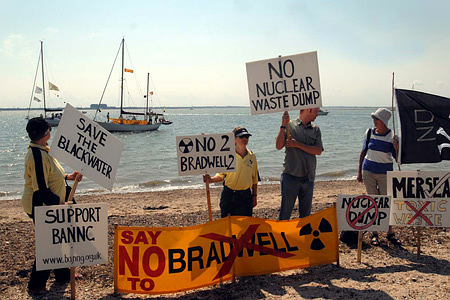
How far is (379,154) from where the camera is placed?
6160mm

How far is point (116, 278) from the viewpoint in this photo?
4.54 metres

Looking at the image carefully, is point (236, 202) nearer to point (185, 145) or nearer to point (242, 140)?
point (242, 140)

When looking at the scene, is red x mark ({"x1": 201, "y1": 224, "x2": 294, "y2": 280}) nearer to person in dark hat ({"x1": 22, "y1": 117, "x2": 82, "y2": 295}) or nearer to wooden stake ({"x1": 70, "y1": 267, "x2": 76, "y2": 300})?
wooden stake ({"x1": 70, "y1": 267, "x2": 76, "y2": 300})

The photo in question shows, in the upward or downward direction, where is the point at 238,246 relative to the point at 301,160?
downward

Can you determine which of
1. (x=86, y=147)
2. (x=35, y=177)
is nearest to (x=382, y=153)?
(x=86, y=147)

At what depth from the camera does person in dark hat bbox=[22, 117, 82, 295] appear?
4430 millimetres

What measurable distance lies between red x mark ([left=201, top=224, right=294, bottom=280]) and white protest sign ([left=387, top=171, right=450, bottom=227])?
187cm

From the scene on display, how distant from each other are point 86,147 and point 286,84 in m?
2.72

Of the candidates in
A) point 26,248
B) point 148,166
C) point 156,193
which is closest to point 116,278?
point 26,248

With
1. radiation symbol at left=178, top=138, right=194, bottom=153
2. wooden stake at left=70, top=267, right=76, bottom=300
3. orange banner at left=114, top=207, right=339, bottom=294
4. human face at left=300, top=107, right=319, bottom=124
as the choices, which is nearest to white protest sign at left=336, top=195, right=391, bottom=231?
orange banner at left=114, top=207, right=339, bottom=294

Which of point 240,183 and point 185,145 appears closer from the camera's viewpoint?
point 185,145

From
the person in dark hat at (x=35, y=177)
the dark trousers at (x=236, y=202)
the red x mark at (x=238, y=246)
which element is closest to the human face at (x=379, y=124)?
the dark trousers at (x=236, y=202)

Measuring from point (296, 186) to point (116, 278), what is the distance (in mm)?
2654

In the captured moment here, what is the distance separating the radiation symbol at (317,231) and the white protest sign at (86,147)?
2.55 metres
